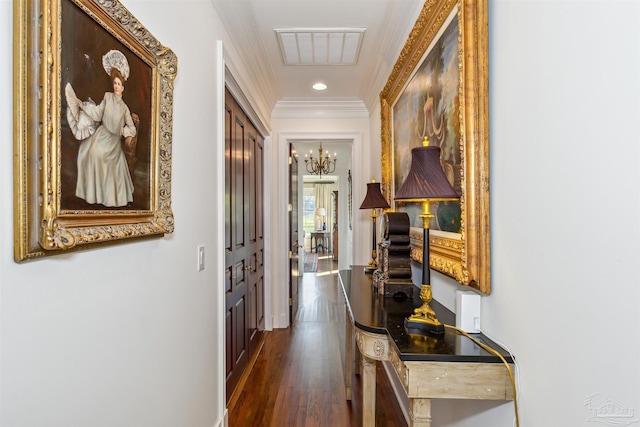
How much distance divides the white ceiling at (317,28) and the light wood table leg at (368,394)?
6.18 feet

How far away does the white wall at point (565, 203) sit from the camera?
2.10 feet

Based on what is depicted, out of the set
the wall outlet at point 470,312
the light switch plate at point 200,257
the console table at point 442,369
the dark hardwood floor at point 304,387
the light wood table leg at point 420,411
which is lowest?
the dark hardwood floor at point 304,387

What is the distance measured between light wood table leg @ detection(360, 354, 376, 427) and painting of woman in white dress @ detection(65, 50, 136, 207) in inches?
48.3

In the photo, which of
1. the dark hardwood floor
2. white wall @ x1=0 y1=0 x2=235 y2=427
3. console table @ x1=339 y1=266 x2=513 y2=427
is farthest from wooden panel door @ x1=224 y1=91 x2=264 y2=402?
console table @ x1=339 y1=266 x2=513 y2=427

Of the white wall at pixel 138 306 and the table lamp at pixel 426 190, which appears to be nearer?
the white wall at pixel 138 306

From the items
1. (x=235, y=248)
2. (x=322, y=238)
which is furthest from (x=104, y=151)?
(x=322, y=238)

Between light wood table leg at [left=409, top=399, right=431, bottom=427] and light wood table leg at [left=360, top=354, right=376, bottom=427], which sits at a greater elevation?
light wood table leg at [left=409, top=399, right=431, bottom=427]

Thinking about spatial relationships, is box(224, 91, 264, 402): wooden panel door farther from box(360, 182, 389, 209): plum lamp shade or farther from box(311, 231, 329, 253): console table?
box(311, 231, 329, 253): console table

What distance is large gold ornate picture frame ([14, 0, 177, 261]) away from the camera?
63 centimetres

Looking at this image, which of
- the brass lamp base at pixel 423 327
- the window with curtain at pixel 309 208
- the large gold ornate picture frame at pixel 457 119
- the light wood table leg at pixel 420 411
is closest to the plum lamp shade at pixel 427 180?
the large gold ornate picture frame at pixel 457 119

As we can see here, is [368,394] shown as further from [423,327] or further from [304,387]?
[304,387]

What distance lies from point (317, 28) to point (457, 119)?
1395 millimetres

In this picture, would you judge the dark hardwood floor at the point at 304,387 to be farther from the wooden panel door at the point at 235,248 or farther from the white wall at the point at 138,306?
the white wall at the point at 138,306

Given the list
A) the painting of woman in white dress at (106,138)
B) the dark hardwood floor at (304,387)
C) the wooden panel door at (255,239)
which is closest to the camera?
the painting of woman in white dress at (106,138)
